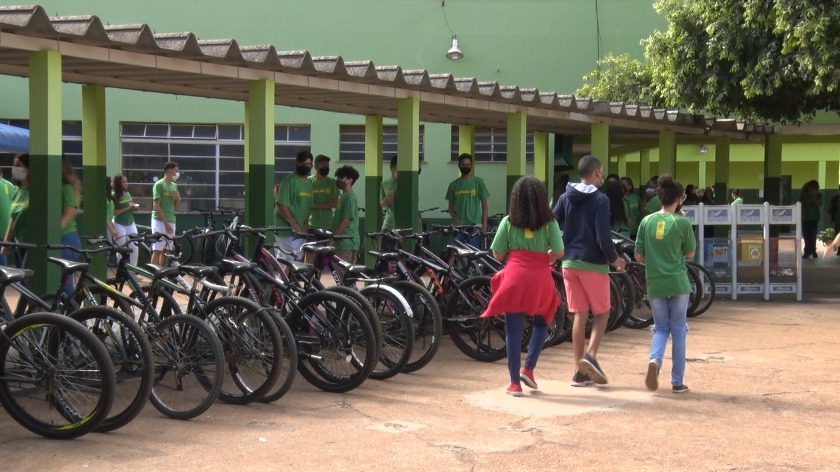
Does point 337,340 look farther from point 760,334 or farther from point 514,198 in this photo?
point 760,334

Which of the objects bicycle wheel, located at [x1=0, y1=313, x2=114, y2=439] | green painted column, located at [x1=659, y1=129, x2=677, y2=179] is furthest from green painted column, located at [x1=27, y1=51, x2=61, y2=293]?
green painted column, located at [x1=659, y1=129, x2=677, y2=179]

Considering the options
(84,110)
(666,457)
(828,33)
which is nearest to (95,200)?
(84,110)

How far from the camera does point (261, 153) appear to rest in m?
11.0

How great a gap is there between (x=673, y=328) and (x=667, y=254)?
21.4 inches

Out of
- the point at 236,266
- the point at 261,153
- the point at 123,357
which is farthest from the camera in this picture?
the point at 261,153

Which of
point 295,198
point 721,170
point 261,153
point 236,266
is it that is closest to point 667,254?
point 236,266

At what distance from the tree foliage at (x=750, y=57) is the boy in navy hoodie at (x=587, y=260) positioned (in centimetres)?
762

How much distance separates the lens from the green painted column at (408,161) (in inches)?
507

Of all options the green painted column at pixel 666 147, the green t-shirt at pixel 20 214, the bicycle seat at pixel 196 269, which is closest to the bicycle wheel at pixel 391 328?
the bicycle seat at pixel 196 269

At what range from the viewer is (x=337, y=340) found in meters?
8.27

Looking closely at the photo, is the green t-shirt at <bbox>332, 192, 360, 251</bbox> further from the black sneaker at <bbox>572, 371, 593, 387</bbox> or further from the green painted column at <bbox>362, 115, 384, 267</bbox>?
the black sneaker at <bbox>572, 371, 593, 387</bbox>

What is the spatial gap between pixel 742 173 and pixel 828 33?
2802 cm

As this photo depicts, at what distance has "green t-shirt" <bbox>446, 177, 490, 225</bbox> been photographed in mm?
13977

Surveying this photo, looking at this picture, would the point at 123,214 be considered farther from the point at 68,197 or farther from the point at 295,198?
the point at 68,197
